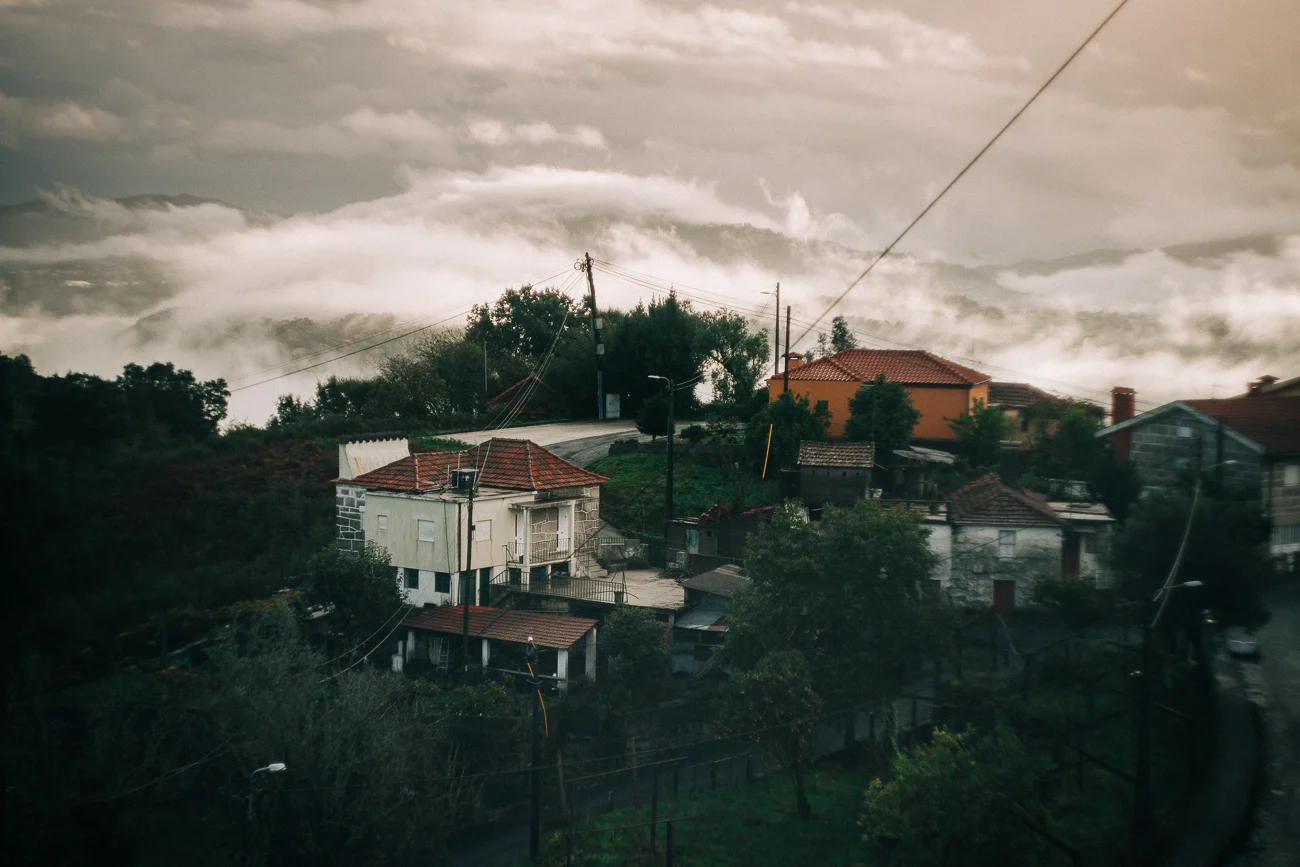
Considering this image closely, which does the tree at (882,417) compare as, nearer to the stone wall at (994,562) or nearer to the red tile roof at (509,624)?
the stone wall at (994,562)

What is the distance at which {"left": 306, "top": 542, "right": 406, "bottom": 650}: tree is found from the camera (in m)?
19.5

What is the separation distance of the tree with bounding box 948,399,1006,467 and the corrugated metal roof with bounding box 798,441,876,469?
394 centimetres

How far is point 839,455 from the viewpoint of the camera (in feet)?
78.8

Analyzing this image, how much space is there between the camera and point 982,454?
85.4ft

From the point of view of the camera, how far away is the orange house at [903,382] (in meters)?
27.5

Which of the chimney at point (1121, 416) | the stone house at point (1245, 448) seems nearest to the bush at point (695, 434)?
the chimney at point (1121, 416)

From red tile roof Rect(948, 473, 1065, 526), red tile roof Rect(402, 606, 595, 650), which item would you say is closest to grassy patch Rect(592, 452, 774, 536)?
red tile roof Rect(948, 473, 1065, 526)

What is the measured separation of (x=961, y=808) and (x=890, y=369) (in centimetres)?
1978

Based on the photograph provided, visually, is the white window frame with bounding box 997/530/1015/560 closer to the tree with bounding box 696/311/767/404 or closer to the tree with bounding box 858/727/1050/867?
the tree with bounding box 858/727/1050/867

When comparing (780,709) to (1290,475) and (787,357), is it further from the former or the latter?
(787,357)

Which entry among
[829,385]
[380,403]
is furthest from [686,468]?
[380,403]

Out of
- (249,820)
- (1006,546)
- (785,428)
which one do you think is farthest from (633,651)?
(785,428)

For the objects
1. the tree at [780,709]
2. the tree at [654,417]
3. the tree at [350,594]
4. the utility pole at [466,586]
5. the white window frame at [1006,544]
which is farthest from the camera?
the tree at [654,417]

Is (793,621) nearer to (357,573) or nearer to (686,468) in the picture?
(357,573)
